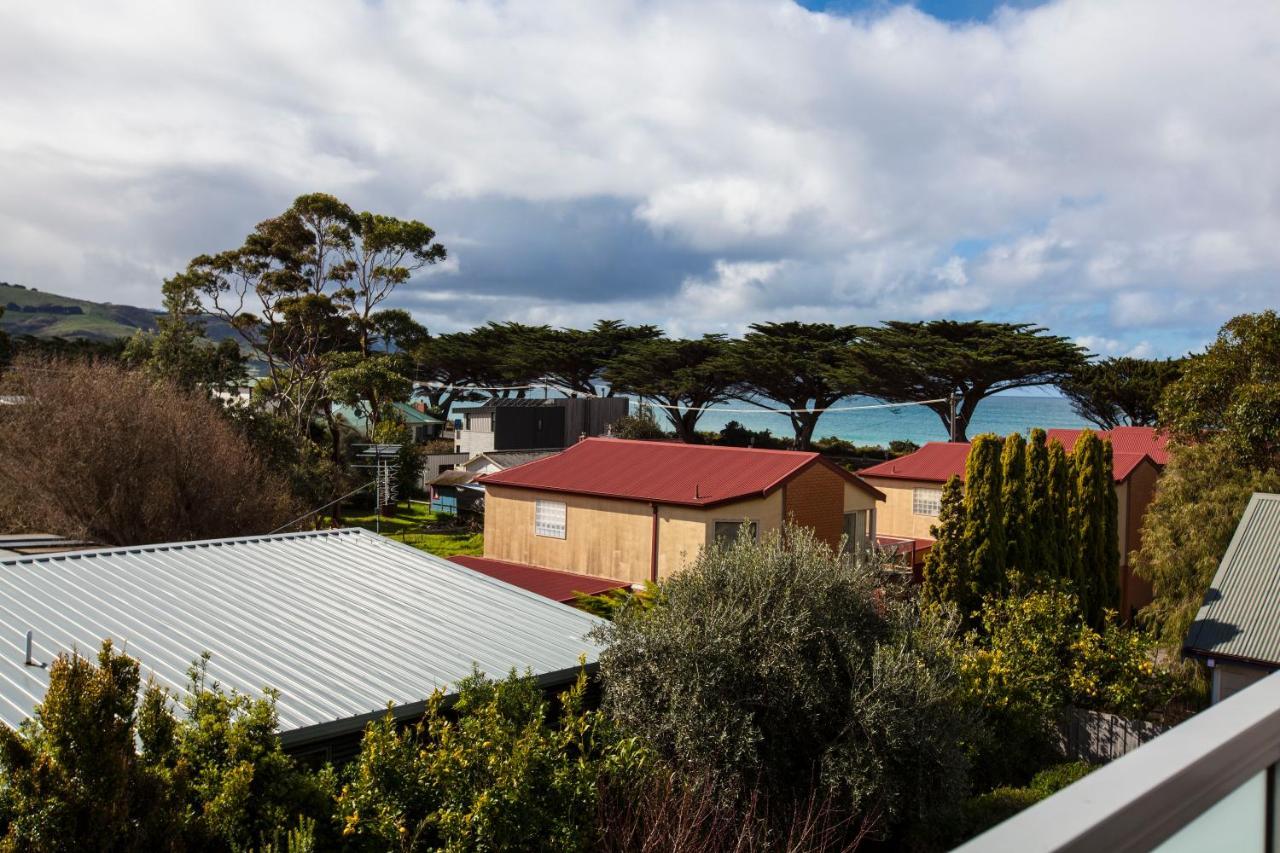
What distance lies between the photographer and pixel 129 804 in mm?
6609

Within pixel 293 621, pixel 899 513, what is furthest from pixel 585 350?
pixel 293 621

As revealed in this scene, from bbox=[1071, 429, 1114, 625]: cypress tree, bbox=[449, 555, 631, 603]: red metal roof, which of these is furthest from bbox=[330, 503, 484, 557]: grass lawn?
bbox=[1071, 429, 1114, 625]: cypress tree

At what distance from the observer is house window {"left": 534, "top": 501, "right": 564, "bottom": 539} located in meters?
27.8

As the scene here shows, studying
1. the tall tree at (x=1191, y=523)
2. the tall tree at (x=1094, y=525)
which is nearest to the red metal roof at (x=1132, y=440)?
the tall tree at (x=1191, y=523)

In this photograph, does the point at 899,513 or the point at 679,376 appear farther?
the point at 679,376

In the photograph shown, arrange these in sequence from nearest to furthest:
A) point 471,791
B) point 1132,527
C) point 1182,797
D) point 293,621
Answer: point 1182,797, point 471,791, point 293,621, point 1132,527

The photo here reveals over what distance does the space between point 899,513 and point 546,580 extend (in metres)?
15.5

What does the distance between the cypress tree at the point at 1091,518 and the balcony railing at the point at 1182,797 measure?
24.8 metres

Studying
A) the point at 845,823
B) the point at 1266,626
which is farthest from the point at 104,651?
the point at 1266,626

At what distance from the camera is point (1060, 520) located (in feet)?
77.9

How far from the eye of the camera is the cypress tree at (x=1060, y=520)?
76.5 feet

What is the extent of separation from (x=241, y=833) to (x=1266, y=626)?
16.9m

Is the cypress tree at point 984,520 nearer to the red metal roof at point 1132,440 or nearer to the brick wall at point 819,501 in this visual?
the brick wall at point 819,501

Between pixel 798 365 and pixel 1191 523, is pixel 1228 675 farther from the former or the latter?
pixel 798 365
